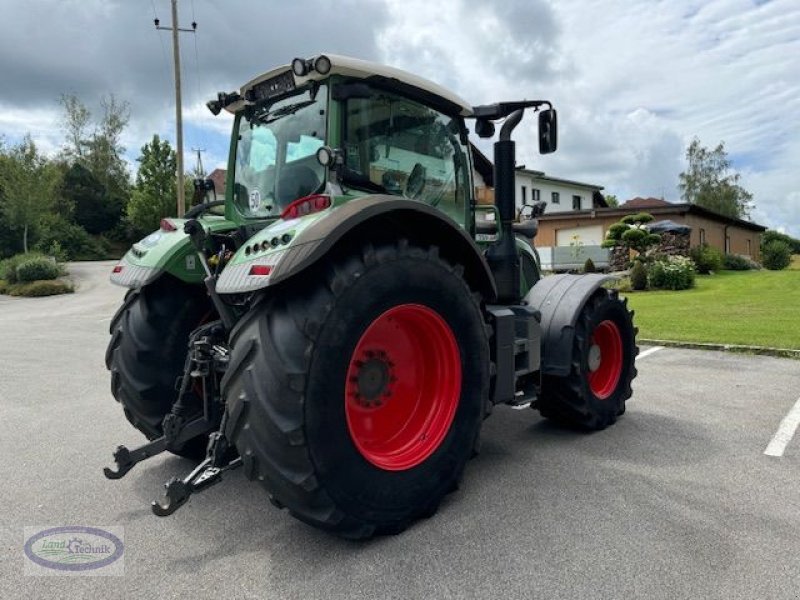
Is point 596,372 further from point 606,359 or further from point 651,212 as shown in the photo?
point 651,212

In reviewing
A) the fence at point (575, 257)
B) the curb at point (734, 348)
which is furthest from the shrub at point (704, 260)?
the curb at point (734, 348)

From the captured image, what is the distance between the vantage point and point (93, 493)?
343cm

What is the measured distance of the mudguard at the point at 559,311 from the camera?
4.13 metres

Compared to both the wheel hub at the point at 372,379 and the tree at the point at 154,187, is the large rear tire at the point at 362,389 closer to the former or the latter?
the wheel hub at the point at 372,379

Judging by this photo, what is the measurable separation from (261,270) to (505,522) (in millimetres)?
1773

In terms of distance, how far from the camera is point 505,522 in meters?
2.92

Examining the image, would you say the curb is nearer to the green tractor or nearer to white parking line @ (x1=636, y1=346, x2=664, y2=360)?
white parking line @ (x1=636, y1=346, x2=664, y2=360)

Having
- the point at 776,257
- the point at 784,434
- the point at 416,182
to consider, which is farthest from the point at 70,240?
the point at 776,257

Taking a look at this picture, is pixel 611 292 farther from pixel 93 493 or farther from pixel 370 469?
pixel 93 493

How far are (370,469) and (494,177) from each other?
2257 millimetres

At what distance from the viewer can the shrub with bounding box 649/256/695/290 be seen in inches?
750

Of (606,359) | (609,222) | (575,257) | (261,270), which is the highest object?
(609,222)

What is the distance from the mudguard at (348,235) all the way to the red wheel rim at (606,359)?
1922mm

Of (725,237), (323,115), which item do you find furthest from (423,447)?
(725,237)
